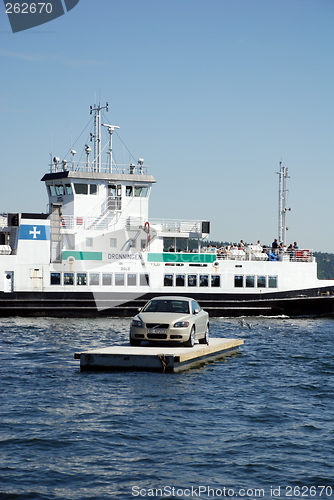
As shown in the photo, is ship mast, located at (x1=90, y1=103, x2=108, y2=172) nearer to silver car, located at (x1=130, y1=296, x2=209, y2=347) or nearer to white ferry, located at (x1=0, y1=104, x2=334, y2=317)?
white ferry, located at (x1=0, y1=104, x2=334, y2=317)

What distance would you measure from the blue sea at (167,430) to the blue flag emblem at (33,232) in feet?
47.1

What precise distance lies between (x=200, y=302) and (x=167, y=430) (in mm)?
24483

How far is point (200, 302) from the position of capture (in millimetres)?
37344

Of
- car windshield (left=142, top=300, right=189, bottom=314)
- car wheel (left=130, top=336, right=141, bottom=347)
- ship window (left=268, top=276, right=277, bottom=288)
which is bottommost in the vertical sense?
car wheel (left=130, top=336, right=141, bottom=347)

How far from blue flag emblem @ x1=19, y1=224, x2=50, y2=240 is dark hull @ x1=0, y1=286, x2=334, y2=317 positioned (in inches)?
112

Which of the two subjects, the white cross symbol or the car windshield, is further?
the white cross symbol

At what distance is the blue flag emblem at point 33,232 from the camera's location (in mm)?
35750

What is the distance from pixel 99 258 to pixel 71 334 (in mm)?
9200

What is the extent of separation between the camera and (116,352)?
1911 cm

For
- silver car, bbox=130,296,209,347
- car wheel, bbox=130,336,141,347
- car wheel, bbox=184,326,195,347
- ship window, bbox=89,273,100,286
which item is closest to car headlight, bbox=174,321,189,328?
silver car, bbox=130,296,209,347

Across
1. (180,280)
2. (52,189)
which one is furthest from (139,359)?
(52,189)

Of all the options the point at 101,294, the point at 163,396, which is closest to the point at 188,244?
the point at 101,294

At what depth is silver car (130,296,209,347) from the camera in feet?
65.6

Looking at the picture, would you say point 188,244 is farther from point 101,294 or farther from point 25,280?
point 25,280
